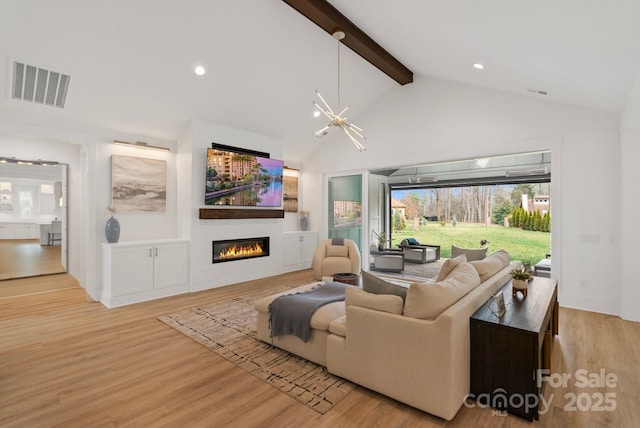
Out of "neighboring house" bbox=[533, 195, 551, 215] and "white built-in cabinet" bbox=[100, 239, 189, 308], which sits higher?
"neighboring house" bbox=[533, 195, 551, 215]

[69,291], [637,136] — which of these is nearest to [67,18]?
[69,291]

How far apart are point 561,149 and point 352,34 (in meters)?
3.48

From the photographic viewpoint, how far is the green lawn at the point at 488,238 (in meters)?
8.30

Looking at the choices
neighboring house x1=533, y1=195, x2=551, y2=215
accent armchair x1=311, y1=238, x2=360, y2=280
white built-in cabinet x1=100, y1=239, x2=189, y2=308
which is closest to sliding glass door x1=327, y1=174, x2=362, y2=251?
accent armchair x1=311, y1=238, x2=360, y2=280

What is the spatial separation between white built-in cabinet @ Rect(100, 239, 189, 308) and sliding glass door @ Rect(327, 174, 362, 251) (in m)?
3.53

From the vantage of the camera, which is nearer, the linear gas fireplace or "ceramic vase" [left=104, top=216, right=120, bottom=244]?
"ceramic vase" [left=104, top=216, right=120, bottom=244]

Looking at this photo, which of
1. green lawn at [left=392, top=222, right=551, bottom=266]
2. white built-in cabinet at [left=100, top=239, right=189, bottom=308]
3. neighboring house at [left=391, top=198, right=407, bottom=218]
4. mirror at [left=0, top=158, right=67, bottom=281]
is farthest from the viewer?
neighboring house at [left=391, top=198, right=407, bottom=218]

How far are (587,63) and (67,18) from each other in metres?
5.25

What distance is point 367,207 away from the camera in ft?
23.1

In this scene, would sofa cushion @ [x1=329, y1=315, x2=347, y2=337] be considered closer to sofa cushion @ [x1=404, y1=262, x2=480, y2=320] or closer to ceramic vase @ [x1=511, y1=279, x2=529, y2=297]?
sofa cushion @ [x1=404, y1=262, x2=480, y2=320]

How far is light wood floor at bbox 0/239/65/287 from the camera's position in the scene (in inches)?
261

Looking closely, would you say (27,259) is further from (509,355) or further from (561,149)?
(561,149)

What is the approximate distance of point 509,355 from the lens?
6.99ft

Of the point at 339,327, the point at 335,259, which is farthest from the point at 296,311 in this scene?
the point at 335,259
